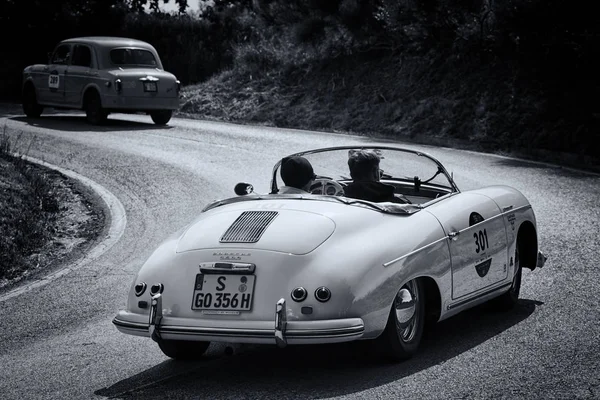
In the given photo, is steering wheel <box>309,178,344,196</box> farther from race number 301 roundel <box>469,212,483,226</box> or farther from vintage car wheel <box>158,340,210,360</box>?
vintage car wheel <box>158,340,210,360</box>

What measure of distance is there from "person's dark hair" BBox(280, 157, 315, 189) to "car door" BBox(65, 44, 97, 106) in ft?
50.4

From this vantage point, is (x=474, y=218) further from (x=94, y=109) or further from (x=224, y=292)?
→ (x=94, y=109)

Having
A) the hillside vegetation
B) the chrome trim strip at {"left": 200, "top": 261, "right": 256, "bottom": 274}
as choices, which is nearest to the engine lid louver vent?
the chrome trim strip at {"left": 200, "top": 261, "right": 256, "bottom": 274}

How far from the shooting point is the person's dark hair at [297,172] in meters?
7.32

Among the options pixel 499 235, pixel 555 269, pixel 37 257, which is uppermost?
pixel 499 235

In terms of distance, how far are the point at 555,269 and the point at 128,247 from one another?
4350 millimetres

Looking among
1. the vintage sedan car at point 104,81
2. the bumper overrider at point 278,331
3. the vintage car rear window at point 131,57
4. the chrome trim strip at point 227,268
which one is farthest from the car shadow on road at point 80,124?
the bumper overrider at point 278,331

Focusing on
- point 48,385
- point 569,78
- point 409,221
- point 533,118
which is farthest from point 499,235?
point 569,78

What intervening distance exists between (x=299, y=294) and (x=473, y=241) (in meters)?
1.80

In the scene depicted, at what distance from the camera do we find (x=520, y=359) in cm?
632

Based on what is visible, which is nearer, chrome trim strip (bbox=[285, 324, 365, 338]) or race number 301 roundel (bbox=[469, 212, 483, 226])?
chrome trim strip (bbox=[285, 324, 365, 338])

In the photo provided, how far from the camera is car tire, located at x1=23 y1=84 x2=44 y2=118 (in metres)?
23.6

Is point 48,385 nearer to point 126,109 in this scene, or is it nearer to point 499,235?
point 499,235

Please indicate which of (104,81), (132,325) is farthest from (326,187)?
(104,81)
